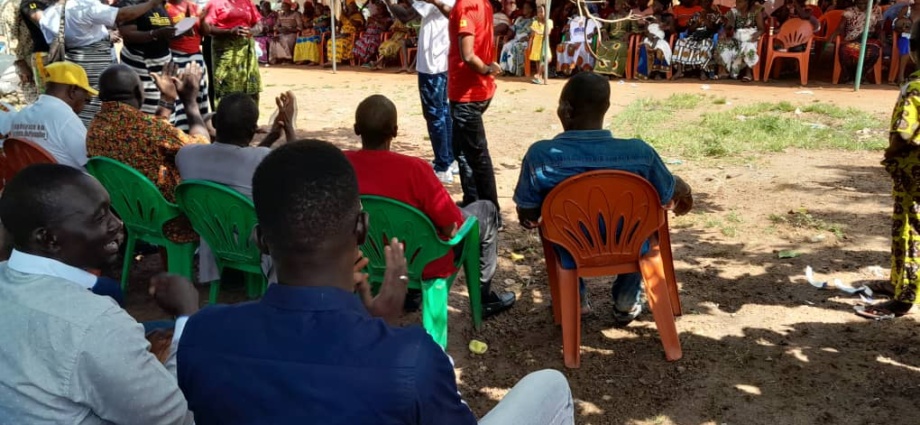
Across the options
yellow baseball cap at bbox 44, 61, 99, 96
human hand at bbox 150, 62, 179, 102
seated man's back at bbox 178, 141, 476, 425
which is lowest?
seated man's back at bbox 178, 141, 476, 425

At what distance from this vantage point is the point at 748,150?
7.68 metres

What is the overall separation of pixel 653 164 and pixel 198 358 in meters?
2.48

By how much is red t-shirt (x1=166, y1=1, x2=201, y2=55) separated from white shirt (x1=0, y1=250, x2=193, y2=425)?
4954 mm

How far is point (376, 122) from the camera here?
3629 mm

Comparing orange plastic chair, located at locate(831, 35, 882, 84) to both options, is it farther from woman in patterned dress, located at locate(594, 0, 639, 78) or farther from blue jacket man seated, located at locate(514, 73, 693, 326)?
blue jacket man seated, located at locate(514, 73, 693, 326)

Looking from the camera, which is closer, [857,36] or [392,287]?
[392,287]

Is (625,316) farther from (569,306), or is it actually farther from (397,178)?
(397,178)

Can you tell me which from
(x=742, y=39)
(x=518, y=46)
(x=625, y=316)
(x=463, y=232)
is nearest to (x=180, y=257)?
(x=463, y=232)

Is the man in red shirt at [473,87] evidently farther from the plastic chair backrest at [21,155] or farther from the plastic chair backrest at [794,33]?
the plastic chair backrest at [794,33]

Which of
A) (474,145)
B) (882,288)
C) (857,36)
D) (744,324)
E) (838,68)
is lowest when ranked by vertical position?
(744,324)

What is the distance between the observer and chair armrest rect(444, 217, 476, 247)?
3.46 meters

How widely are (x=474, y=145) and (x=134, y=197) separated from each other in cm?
245

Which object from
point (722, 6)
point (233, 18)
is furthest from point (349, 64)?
point (233, 18)

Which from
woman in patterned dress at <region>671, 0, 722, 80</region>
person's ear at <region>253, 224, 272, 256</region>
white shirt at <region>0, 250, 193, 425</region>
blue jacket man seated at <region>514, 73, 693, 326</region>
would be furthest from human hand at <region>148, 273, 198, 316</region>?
woman in patterned dress at <region>671, 0, 722, 80</region>
